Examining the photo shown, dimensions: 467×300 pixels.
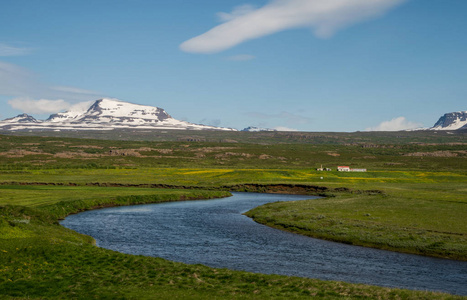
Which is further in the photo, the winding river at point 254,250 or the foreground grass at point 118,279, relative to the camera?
the winding river at point 254,250

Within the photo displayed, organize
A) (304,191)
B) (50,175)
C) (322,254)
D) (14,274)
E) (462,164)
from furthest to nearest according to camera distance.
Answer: (462,164) < (50,175) < (304,191) < (322,254) < (14,274)

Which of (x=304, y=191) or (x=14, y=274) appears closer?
(x=14, y=274)

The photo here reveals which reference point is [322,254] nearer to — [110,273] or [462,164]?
[110,273]

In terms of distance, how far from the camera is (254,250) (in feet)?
159

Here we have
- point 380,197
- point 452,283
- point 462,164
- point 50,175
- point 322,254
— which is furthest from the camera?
point 462,164

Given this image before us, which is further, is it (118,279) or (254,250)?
(254,250)

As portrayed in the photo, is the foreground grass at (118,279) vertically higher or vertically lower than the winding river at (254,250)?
higher

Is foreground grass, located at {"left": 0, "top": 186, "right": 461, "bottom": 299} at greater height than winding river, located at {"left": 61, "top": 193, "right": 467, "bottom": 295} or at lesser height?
greater

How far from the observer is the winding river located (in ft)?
126

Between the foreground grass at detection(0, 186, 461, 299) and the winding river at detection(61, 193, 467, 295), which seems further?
the winding river at detection(61, 193, 467, 295)

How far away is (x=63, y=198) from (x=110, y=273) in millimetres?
54399

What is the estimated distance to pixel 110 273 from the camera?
34.3 metres

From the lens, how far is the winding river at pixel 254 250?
126 ft

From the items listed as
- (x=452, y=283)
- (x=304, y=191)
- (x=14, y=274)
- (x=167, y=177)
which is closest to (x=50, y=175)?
(x=167, y=177)
